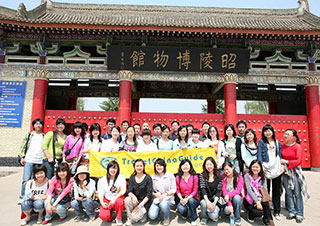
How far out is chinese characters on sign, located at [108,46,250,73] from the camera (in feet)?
29.8

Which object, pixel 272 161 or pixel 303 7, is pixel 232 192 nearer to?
pixel 272 161

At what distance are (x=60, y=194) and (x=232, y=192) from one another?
282 cm

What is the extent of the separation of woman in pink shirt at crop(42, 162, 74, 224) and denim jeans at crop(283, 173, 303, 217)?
12.6 ft

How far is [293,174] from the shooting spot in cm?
364

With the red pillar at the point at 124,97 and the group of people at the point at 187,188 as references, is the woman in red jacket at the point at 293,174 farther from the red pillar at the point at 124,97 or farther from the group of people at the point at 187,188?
the red pillar at the point at 124,97

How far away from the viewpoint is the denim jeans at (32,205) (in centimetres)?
321

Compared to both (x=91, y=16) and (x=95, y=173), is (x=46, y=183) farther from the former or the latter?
(x=91, y=16)

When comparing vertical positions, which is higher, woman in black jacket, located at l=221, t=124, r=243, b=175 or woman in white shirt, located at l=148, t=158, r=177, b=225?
woman in black jacket, located at l=221, t=124, r=243, b=175

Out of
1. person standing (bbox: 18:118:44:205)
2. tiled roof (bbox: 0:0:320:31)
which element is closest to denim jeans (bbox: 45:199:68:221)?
person standing (bbox: 18:118:44:205)

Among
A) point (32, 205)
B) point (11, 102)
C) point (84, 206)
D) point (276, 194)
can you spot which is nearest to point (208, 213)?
point (276, 194)

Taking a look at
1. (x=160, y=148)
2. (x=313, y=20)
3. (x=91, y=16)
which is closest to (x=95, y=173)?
(x=160, y=148)

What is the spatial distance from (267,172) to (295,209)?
83cm

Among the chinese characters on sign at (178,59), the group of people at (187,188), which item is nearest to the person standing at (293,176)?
the group of people at (187,188)

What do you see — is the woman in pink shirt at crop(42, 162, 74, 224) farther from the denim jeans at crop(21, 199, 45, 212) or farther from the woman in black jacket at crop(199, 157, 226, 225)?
the woman in black jacket at crop(199, 157, 226, 225)
